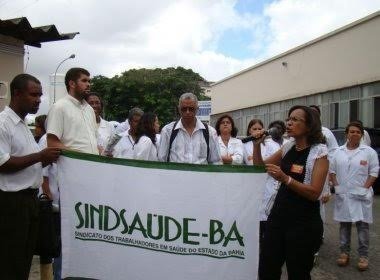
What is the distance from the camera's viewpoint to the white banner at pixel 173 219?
368 centimetres

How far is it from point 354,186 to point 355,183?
0.14 ft

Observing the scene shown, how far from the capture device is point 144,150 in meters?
5.45

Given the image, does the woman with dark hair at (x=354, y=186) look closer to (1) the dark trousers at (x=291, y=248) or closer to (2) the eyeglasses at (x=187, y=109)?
(1) the dark trousers at (x=291, y=248)

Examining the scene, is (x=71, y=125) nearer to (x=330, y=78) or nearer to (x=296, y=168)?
Result: (x=296, y=168)

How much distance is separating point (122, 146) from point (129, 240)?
7.65 ft

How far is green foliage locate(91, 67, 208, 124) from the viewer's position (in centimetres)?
4834

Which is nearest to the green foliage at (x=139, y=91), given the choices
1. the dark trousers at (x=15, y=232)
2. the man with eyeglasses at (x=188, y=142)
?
the man with eyeglasses at (x=188, y=142)

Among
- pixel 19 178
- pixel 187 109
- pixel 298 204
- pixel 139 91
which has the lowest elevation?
pixel 298 204

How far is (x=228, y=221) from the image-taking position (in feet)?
12.1

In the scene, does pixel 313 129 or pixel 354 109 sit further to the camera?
pixel 354 109

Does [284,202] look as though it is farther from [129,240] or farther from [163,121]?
[163,121]

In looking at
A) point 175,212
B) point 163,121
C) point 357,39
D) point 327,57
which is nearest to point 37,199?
point 175,212

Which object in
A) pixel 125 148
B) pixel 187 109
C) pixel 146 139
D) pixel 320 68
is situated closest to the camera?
pixel 187 109

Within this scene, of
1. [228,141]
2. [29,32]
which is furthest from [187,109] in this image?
[29,32]
